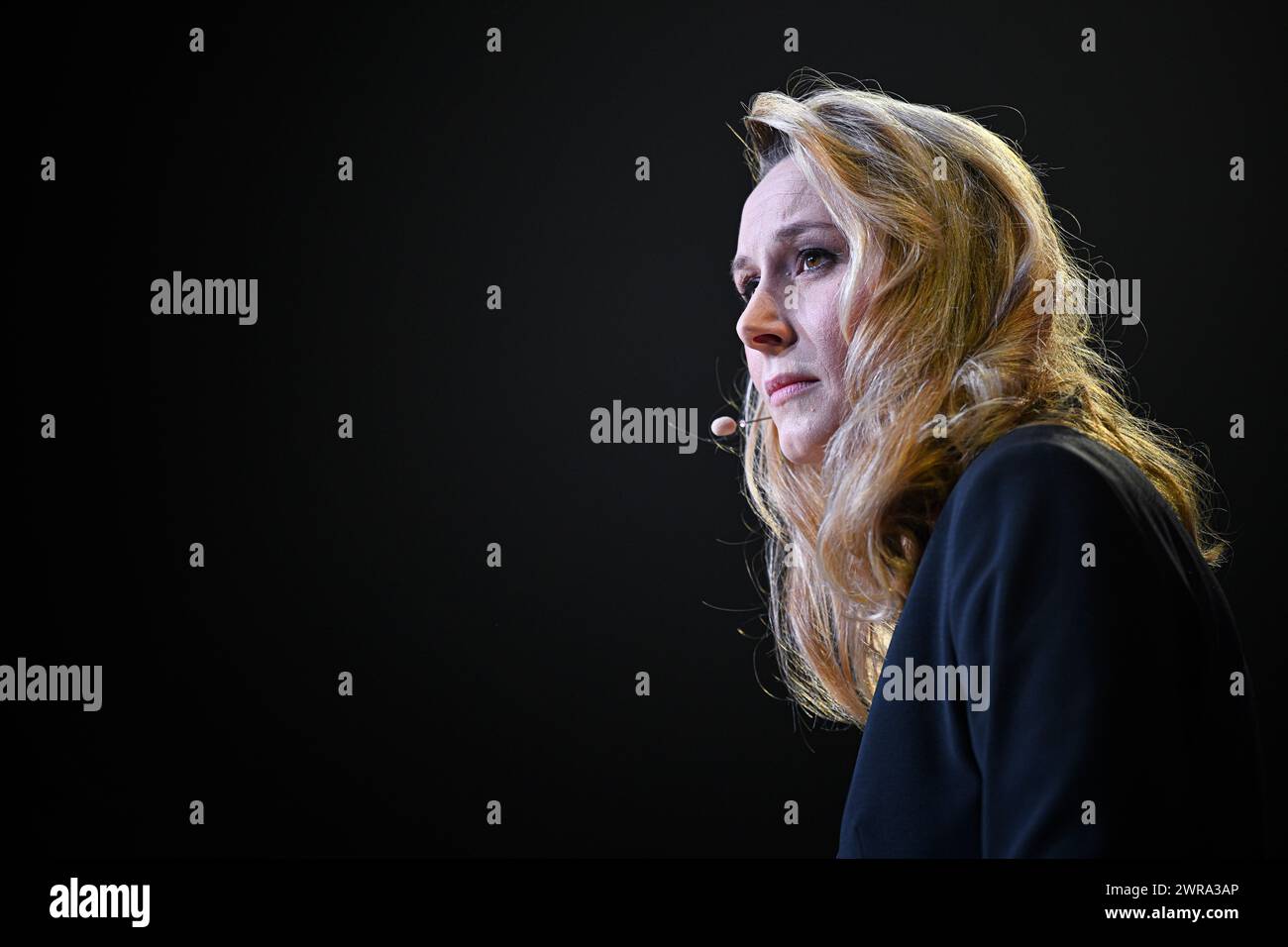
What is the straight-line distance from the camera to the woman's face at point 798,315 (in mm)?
1577

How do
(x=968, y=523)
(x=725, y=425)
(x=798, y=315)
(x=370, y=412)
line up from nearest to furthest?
(x=968, y=523) → (x=798, y=315) → (x=725, y=425) → (x=370, y=412)

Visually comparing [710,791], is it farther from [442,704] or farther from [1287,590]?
[1287,590]

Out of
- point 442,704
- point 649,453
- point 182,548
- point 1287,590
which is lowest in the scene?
point 442,704

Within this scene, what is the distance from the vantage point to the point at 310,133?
8.35 ft

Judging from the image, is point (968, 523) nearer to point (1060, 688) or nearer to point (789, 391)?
point (1060, 688)

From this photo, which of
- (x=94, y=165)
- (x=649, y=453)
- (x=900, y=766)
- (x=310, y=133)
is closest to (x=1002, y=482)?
(x=900, y=766)

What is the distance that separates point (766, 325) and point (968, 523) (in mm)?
581

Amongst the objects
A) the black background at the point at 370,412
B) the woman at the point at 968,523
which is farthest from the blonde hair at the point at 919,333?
the black background at the point at 370,412

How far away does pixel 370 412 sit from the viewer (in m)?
2.54

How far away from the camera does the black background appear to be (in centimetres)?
251

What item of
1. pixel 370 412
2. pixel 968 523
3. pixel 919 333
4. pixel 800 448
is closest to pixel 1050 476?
pixel 968 523

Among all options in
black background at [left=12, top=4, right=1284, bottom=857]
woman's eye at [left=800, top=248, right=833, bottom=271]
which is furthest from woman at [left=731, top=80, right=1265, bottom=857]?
black background at [left=12, top=4, right=1284, bottom=857]

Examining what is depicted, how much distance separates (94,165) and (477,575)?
1.26 m

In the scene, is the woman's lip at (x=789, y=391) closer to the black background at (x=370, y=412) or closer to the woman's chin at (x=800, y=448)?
the woman's chin at (x=800, y=448)
